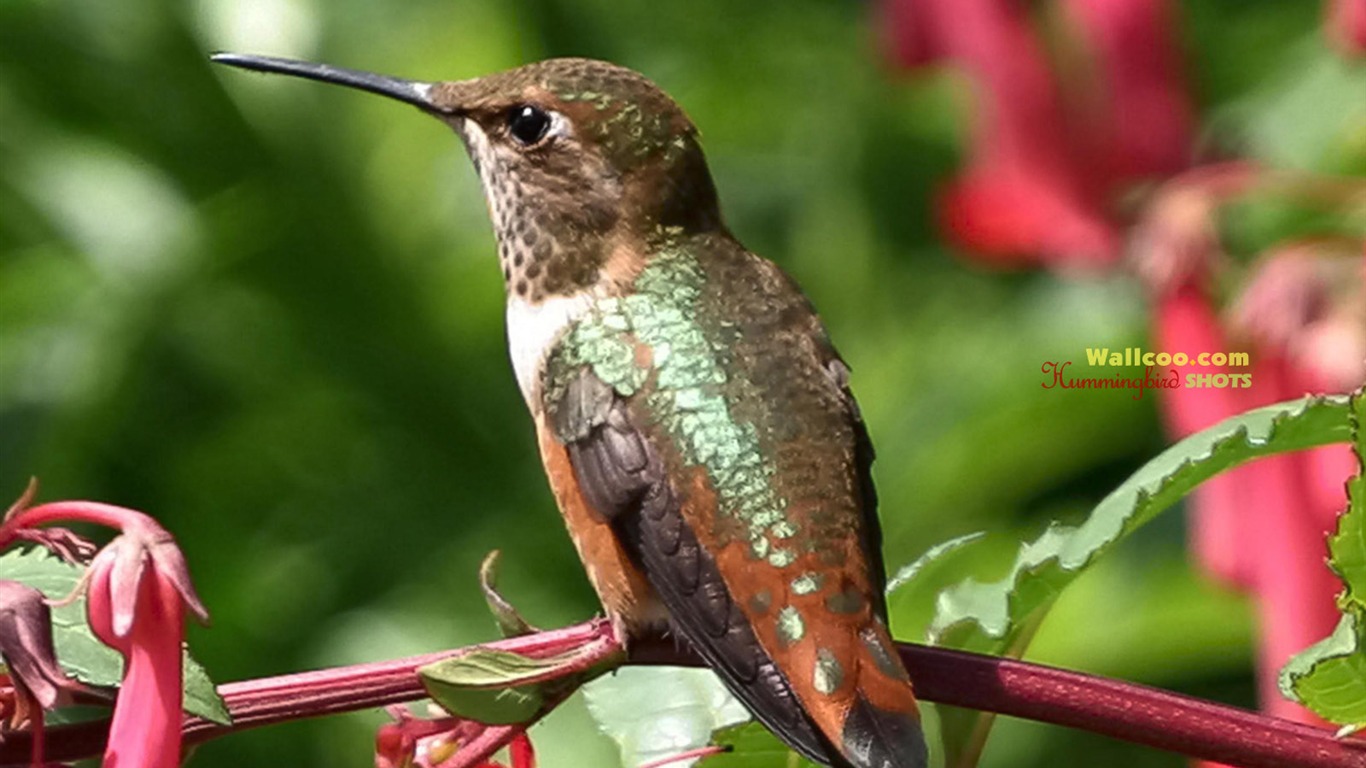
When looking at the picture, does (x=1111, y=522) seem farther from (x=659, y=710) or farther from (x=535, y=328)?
(x=535, y=328)

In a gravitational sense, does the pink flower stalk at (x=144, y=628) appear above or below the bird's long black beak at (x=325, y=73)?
below

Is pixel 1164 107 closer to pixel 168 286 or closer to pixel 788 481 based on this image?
pixel 168 286

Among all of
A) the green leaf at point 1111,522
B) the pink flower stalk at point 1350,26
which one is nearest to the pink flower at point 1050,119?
the pink flower stalk at point 1350,26

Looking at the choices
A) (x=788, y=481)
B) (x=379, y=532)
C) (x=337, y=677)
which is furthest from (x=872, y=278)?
(x=337, y=677)

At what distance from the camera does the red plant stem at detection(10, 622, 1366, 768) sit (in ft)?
4.11

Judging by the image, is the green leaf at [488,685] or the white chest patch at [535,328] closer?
Answer: the green leaf at [488,685]

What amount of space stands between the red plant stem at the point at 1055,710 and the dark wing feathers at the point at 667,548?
0.50 feet

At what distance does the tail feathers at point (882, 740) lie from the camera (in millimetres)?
1354

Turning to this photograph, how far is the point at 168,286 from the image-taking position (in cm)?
343

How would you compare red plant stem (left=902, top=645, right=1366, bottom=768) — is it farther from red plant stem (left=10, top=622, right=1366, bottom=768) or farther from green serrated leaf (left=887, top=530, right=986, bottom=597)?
green serrated leaf (left=887, top=530, right=986, bottom=597)

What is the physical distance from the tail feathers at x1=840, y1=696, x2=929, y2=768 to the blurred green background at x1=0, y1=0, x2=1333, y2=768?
1.57 m

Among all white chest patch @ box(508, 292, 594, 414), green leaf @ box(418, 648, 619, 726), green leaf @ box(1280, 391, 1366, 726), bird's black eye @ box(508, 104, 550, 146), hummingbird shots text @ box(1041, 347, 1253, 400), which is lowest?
hummingbird shots text @ box(1041, 347, 1253, 400)

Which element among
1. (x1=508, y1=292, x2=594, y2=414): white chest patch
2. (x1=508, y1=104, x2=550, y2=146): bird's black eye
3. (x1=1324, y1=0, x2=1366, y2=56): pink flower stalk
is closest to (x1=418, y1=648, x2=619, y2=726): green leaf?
(x1=508, y1=292, x2=594, y2=414): white chest patch

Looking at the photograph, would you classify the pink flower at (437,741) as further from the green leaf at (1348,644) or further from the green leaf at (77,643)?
the green leaf at (1348,644)
